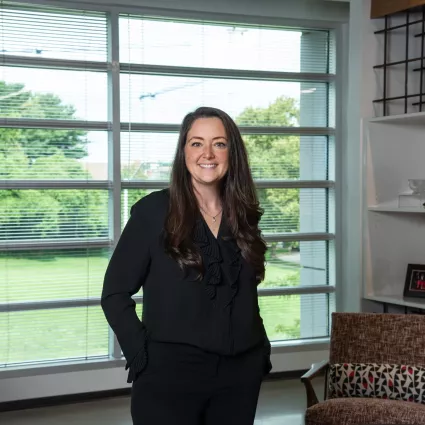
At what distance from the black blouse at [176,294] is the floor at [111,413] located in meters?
2.56

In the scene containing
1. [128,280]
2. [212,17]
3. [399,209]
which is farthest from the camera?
[212,17]

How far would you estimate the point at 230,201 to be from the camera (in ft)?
7.73

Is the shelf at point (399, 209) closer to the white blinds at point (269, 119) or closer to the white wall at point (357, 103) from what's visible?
the white wall at point (357, 103)

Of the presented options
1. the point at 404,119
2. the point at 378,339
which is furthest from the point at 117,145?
the point at 378,339

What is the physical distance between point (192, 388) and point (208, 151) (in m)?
0.71

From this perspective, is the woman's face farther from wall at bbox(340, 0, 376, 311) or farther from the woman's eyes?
wall at bbox(340, 0, 376, 311)

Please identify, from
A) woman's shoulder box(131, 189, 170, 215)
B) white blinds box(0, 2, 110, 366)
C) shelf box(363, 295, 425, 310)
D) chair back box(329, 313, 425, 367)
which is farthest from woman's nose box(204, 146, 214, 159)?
white blinds box(0, 2, 110, 366)

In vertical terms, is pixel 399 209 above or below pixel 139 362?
above

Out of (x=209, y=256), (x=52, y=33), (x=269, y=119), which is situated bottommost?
(x=209, y=256)

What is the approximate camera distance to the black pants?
2.13m

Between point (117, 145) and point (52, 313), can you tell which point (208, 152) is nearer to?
point (117, 145)

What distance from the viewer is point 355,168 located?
5.10 metres

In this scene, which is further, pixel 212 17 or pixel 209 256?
pixel 212 17

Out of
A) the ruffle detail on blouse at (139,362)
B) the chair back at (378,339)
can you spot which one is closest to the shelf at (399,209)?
the chair back at (378,339)
